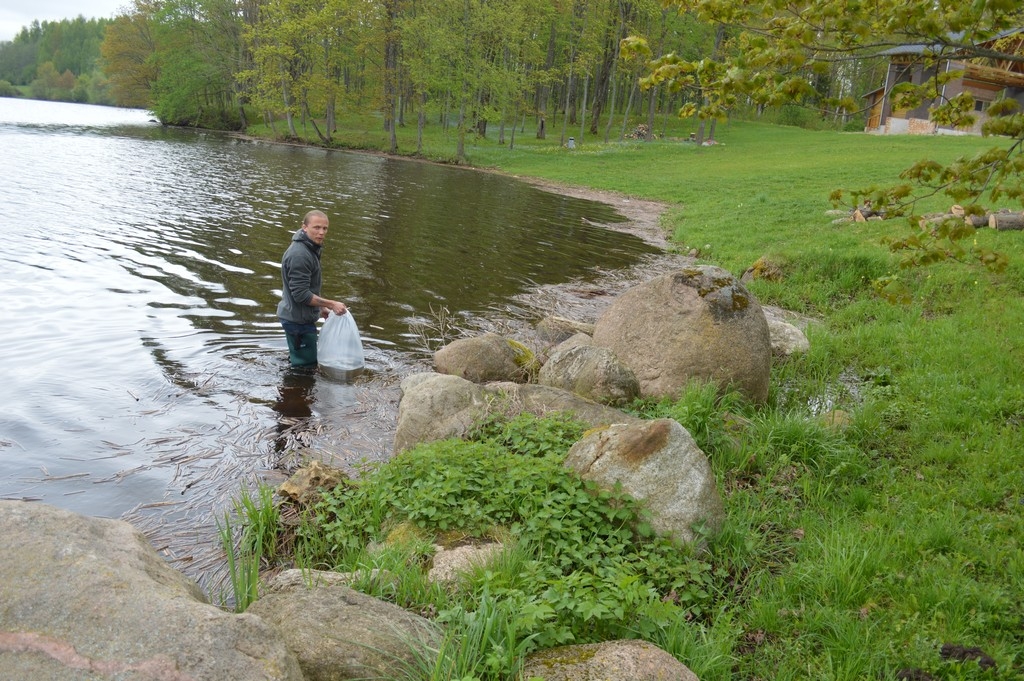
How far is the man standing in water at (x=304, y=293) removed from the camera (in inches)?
335

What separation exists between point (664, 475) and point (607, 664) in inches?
73.9

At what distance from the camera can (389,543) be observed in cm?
475

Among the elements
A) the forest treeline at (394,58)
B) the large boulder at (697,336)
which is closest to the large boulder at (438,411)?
the large boulder at (697,336)

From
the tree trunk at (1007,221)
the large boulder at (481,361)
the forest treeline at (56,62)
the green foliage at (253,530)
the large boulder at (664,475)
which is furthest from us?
the forest treeline at (56,62)

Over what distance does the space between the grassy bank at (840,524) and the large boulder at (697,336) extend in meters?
0.45

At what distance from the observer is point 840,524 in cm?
519

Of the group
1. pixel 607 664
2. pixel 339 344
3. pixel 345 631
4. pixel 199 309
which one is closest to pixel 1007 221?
pixel 339 344

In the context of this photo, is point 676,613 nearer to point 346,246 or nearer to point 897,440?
point 897,440

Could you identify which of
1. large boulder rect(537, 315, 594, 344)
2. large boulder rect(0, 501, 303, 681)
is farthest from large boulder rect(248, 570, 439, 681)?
large boulder rect(537, 315, 594, 344)

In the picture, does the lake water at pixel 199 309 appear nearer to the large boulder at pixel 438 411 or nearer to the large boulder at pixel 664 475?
the large boulder at pixel 438 411

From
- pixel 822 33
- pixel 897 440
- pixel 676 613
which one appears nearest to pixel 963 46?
pixel 822 33

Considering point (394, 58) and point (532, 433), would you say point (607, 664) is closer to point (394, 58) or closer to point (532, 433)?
point (532, 433)

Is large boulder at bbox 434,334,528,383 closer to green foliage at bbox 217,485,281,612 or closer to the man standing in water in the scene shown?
the man standing in water

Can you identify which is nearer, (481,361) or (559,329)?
(481,361)
